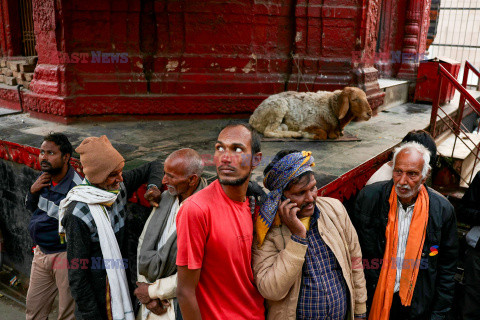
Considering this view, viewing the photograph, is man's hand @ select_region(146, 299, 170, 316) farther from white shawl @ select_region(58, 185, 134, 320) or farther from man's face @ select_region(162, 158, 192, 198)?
man's face @ select_region(162, 158, 192, 198)

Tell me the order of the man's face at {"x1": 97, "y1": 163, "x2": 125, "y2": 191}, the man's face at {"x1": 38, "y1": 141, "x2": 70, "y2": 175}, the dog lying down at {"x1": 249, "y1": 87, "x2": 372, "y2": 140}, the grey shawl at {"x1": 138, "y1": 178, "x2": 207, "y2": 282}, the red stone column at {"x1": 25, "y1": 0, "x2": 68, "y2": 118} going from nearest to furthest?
the grey shawl at {"x1": 138, "y1": 178, "x2": 207, "y2": 282} < the man's face at {"x1": 97, "y1": 163, "x2": 125, "y2": 191} < the man's face at {"x1": 38, "y1": 141, "x2": 70, "y2": 175} < the dog lying down at {"x1": 249, "y1": 87, "x2": 372, "y2": 140} < the red stone column at {"x1": 25, "y1": 0, "x2": 68, "y2": 118}

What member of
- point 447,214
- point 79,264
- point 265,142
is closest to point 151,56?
point 265,142

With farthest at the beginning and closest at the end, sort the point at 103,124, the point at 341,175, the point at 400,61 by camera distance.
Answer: the point at 400,61
the point at 103,124
the point at 341,175

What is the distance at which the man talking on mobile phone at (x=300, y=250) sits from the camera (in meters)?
2.14

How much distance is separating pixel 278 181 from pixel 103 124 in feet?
14.8

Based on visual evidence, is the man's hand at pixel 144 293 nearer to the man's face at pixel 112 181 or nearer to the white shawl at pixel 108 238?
the white shawl at pixel 108 238

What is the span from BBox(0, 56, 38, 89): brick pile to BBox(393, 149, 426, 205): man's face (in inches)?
243

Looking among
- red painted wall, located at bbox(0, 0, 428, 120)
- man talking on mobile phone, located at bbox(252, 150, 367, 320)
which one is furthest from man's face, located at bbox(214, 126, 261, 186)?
red painted wall, located at bbox(0, 0, 428, 120)

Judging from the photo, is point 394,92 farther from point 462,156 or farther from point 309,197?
point 309,197

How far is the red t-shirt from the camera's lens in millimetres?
1990

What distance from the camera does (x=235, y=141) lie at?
2.14m

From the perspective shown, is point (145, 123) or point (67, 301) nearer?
point (67, 301)

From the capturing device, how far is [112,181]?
281cm

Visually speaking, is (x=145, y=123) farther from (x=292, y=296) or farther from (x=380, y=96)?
(x=292, y=296)
